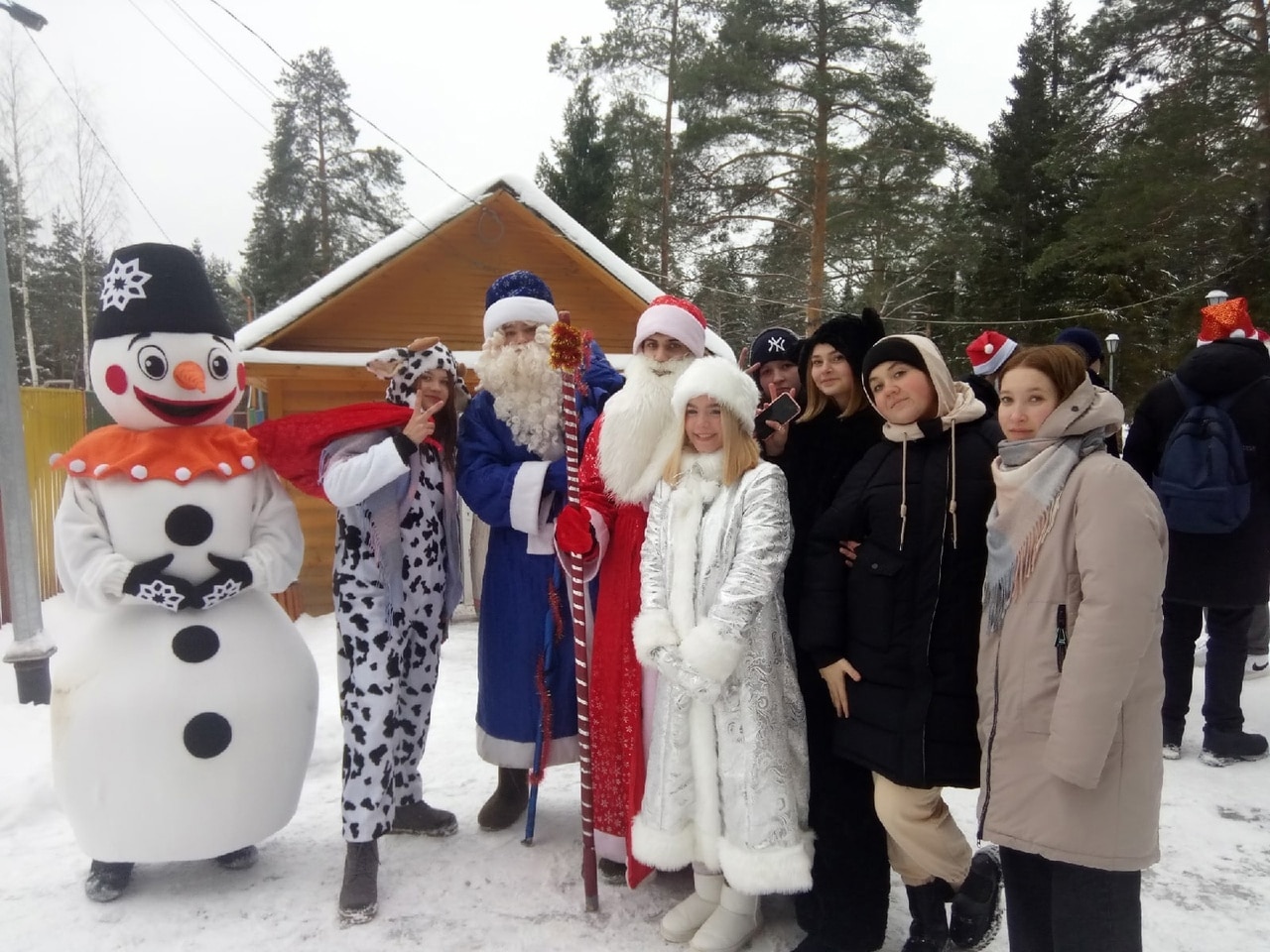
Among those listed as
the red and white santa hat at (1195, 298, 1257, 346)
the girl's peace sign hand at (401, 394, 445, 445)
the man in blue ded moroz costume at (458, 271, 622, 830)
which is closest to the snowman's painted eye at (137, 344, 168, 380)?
the girl's peace sign hand at (401, 394, 445, 445)

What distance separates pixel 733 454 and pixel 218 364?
194 centimetres

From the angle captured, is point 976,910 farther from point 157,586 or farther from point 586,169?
point 586,169

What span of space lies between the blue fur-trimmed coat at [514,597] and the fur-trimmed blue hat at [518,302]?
341 mm

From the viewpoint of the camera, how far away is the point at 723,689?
2611mm

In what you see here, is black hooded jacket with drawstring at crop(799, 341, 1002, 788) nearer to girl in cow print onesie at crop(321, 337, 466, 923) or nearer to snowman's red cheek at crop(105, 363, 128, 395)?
girl in cow print onesie at crop(321, 337, 466, 923)

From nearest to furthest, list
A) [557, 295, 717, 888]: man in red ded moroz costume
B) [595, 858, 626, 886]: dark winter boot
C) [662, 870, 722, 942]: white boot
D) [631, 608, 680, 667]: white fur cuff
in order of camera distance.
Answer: [631, 608, 680, 667]: white fur cuff < [662, 870, 722, 942]: white boot < [557, 295, 717, 888]: man in red ded moroz costume < [595, 858, 626, 886]: dark winter boot

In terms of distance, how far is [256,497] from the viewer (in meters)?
3.20

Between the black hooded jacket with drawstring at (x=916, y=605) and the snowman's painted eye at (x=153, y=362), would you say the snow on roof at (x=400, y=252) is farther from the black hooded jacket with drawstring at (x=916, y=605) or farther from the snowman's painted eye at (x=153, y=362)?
the black hooded jacket with drawstring at (x=916, y=605)

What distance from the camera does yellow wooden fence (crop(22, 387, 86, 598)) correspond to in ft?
27.4

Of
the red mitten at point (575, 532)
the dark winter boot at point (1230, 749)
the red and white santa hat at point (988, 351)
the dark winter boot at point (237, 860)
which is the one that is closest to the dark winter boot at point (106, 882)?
the dark winter boot at point (237, 860)

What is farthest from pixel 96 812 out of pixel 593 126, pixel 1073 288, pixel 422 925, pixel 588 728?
pixel 1073 288

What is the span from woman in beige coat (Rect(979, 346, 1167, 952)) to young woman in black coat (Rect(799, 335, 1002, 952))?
0.12m

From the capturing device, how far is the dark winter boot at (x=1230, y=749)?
4.16 m

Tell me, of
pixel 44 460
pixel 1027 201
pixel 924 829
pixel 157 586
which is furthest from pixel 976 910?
pixel 1027 201
